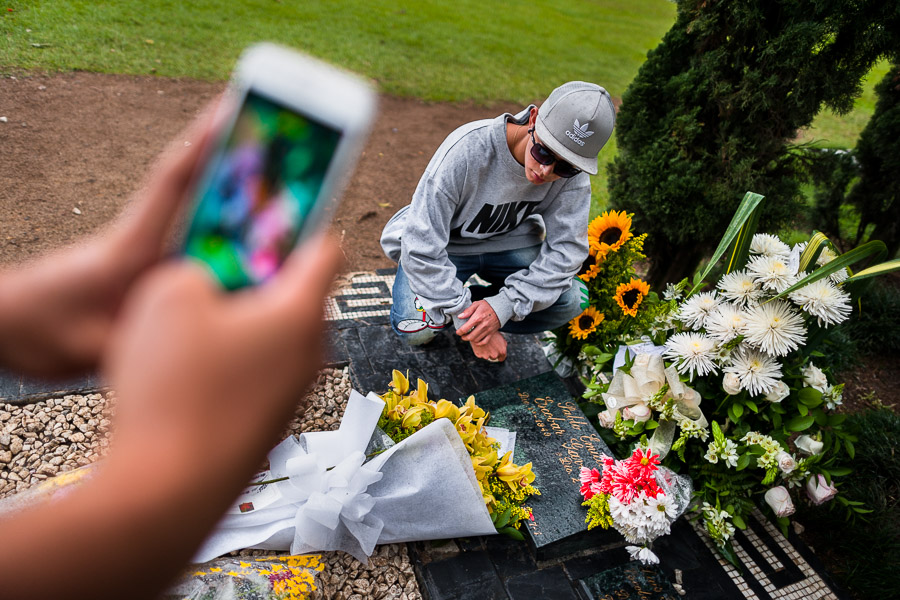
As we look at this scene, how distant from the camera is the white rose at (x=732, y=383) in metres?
2.41

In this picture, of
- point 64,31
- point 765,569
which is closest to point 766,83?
point 765,569

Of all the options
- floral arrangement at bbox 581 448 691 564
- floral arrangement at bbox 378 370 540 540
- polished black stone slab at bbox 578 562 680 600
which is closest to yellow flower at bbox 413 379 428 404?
floral arrangement at bbox 378 370 540 540

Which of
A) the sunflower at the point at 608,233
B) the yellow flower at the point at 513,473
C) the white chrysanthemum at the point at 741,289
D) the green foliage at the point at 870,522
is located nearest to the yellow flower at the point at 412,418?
the yellow flower at the point at 513,473

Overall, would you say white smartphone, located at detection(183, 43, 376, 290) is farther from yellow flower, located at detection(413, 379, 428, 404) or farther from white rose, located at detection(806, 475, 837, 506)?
white rose, located at detection(806, 475, 837, 506)

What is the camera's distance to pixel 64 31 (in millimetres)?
6613

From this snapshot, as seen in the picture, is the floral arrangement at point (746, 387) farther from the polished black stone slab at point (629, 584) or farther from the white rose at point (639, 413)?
the polished black stone slab at point (629, 584)

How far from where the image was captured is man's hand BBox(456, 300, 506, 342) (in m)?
2.83

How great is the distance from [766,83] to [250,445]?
3.52 metres

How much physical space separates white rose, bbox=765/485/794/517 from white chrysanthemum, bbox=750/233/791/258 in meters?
1.02

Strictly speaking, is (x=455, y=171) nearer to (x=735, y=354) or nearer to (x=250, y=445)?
(x=735, y=354)

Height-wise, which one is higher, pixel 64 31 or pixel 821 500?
pixel 821 500

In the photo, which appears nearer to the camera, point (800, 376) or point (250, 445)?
point (250, 445)

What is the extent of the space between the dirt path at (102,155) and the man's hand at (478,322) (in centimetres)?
168

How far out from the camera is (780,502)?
2531mm
